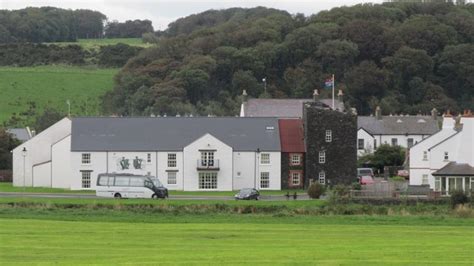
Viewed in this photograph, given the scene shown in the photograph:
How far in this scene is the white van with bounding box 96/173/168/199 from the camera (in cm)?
7600

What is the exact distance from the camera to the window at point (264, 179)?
297ft

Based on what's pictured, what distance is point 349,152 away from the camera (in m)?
91.5

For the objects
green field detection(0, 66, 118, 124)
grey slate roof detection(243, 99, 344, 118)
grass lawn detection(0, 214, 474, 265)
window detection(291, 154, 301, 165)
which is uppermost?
green field detection(0, 66, 118, 124)

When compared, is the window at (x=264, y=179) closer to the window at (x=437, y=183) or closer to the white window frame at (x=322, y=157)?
the white window frame at (x=322, y=157)

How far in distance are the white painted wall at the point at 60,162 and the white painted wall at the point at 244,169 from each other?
12.5 metres

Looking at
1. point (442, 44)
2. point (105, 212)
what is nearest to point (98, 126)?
point (105, 212)

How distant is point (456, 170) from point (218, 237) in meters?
41.6

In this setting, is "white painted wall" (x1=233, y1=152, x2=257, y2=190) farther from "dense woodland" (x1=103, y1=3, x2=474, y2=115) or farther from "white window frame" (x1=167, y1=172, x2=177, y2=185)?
"dense woodland" (x1=103, y1=3, x2=474, y2=115)

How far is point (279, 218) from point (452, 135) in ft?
104

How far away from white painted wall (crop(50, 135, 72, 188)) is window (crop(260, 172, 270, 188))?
14.4 metres

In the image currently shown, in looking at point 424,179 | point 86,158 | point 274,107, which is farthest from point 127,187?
point 274,107

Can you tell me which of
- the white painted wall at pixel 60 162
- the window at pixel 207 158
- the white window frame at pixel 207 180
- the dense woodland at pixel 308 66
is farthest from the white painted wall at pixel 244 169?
the dense woodland at pixel 308 66

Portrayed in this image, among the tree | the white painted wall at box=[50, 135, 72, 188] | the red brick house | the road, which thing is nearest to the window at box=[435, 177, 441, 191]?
the road

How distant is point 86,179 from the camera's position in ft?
294
